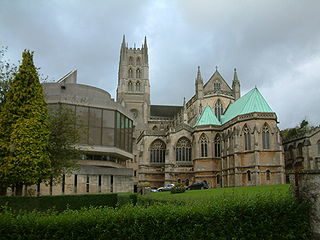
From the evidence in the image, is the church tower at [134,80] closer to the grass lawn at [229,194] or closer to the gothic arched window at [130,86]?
the gothic arched window at [130,86]

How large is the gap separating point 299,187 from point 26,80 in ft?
55.3

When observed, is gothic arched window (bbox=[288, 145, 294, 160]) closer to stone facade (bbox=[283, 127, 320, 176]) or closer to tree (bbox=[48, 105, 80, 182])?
stone facade (bbox=[283, 127, 320, 176])

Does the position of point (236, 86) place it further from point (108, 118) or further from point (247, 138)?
point (108, 118)

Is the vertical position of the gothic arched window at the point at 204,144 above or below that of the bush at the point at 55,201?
above

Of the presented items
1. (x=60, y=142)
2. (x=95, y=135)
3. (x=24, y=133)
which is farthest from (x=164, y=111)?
(x=24, y=133)

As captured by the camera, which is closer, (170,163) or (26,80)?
(26,80)

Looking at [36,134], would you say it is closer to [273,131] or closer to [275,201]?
[275,201]

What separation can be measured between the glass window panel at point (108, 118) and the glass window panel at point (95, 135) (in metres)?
0.98

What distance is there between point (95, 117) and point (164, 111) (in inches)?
2455

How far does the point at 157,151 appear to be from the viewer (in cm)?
5866

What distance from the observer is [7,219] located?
8.12 m

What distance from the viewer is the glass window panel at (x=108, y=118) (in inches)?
1179

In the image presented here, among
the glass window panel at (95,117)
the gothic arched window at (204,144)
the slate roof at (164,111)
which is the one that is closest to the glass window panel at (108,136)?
the glass window panel at (95,117)

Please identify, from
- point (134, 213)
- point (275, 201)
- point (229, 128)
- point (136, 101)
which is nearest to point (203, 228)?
point (134, 213)
